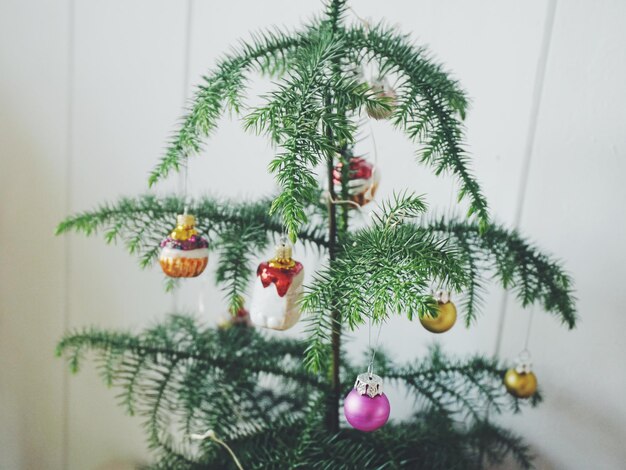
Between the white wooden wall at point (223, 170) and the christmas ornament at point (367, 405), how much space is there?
35 centimetres

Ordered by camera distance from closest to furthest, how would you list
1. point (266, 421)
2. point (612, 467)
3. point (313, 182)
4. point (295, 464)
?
1. point (313, 182)
2. point (295, 464)
3. point (266, 421)
4. point (612, 467)

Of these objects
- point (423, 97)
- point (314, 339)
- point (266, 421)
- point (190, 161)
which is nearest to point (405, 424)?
point (266, 421)

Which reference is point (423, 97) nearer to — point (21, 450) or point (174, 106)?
point (174, 106)

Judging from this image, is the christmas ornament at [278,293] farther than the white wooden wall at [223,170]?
No

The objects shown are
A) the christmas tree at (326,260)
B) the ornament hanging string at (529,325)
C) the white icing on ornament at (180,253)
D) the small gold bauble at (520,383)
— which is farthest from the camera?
the ornament hanging string at (529,325)

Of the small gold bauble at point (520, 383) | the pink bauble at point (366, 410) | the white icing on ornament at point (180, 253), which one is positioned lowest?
the small gold bauble at point (520, 383)

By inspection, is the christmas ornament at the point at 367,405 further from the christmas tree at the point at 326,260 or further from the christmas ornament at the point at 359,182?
the christmas ornament at the point at 359,182

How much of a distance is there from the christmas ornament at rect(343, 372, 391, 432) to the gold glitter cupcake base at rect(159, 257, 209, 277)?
0.18 meters

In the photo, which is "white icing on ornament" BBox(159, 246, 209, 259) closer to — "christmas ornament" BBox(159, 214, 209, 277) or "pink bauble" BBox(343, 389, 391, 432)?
"christmas ornament" BBox(159, 214, 209, 277)

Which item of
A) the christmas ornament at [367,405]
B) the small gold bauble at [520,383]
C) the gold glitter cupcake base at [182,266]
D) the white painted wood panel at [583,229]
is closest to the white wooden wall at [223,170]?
the white painted wood panel at [583,229]

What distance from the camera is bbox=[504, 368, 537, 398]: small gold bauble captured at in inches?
27.1

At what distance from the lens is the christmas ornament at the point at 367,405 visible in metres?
0.51

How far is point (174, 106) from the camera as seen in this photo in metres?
0.91

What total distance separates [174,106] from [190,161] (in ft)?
0.28
